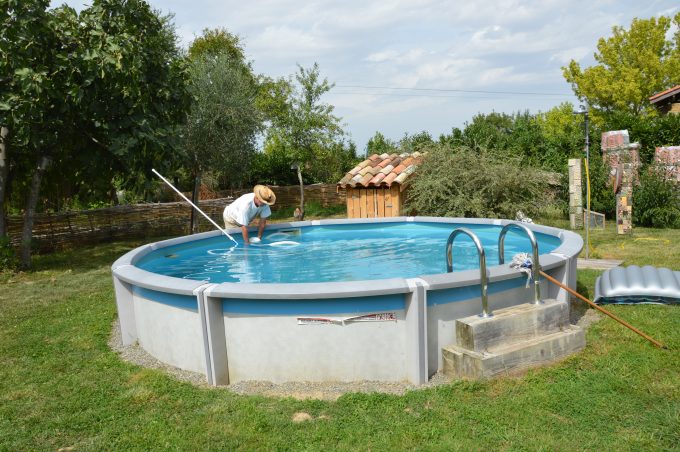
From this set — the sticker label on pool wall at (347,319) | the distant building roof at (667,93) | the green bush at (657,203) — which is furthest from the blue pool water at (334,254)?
the distant building roof at (667,93)

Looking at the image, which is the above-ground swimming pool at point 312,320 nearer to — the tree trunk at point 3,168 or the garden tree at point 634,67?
the tree trunk at point 3,168

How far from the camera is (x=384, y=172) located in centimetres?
1611

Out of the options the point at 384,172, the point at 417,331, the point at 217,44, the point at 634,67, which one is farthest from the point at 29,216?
the point at 634,67

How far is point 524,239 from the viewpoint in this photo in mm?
10727

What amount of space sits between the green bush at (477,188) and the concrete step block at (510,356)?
9384 millimetres

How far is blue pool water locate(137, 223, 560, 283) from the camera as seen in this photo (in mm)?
8562

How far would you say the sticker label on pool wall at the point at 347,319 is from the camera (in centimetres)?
445

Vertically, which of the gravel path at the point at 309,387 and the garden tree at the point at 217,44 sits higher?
the garden tree at the point at 217,44

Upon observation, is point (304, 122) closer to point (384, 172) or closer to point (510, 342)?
point (384, 172)

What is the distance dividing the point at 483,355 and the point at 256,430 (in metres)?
1.99

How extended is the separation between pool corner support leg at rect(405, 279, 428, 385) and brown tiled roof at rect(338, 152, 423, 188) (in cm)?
1114

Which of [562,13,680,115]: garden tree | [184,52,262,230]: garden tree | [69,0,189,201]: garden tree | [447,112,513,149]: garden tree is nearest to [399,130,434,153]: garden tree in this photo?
[447,112,513,149]: garden tree

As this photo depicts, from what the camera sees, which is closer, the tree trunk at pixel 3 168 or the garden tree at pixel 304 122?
the tree trunk at pixel 3 168

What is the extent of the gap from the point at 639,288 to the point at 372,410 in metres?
4.19
